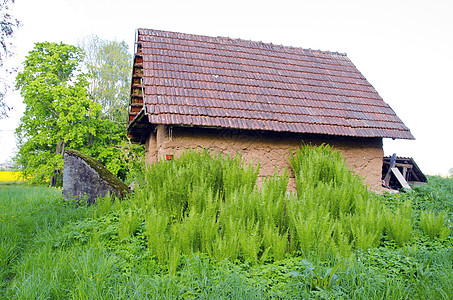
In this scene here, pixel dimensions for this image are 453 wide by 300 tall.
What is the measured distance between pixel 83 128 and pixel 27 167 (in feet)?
13.7

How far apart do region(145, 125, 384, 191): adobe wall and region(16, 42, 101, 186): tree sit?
38.9 ft

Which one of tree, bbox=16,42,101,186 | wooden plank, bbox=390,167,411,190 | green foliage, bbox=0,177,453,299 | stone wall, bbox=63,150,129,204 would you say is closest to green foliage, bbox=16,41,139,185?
tree, bbox=16,42,101,186

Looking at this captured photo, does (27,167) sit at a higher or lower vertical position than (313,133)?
lower

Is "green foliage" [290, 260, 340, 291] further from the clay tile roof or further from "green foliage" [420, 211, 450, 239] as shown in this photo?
the clay tile roof

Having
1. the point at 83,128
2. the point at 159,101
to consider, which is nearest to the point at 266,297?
the point at 159,101

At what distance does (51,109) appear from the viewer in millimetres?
20141

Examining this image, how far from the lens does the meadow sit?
354 cm

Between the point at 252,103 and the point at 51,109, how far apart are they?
16.0 m

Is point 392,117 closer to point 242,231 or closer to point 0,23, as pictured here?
point 242,231

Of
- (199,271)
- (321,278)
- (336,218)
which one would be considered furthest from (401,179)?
(199,271)

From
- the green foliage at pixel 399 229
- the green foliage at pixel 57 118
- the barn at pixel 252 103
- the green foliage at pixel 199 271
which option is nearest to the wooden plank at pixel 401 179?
the barn at pixel 252 103

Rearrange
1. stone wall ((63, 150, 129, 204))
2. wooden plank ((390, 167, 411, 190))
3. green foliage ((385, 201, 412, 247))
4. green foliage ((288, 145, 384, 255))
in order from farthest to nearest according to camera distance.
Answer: wooden plank ((390, 167, 411, 190)) → stone wall ((63, 150, 129, 204)) → green foliage ((385, 201, 412, 247)) → green foliage ((288, 145, 384, 255))

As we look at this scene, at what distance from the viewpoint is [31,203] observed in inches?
331

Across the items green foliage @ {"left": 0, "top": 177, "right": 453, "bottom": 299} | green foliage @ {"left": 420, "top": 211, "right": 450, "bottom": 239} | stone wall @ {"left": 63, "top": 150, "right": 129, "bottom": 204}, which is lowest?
green foliage @ {"left": 0, "top": 177, "right": 453, "bottom": 299}
